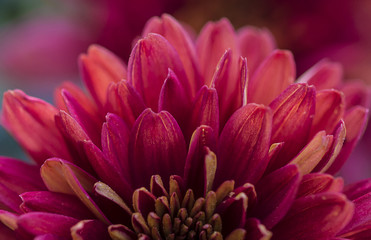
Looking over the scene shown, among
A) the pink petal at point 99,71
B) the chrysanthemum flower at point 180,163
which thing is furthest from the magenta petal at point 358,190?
the pink petal at point 99,71

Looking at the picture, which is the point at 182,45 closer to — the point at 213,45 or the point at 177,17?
the point at 213,45

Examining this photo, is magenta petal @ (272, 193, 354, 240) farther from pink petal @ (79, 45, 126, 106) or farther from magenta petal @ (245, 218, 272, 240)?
pink petal @ (79, 45, 126, 106)

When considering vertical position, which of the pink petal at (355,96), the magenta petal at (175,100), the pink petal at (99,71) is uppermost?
the pink petal at (99,71)

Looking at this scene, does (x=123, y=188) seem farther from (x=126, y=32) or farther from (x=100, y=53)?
(x=126, y=32)

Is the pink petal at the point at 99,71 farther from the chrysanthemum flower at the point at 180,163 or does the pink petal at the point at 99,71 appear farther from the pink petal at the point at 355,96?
the pink petal at the point at 355,96

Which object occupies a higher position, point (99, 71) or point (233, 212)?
point (99, 71)

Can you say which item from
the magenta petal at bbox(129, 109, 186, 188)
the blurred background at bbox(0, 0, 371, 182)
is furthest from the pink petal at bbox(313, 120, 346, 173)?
the blurred background at bbox(0, 0, 371, 182)

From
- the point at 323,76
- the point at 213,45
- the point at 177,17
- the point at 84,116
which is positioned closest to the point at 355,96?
the point at 323,76
